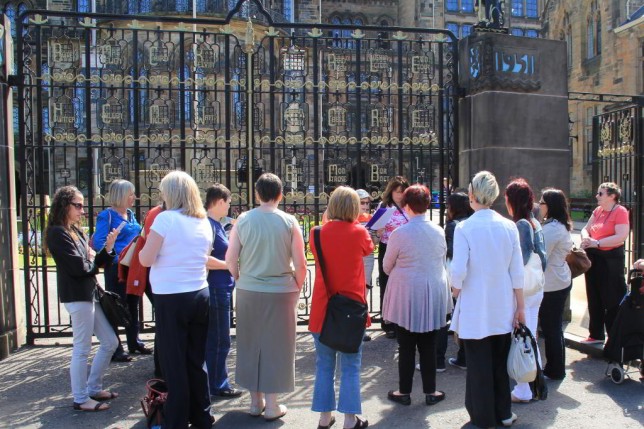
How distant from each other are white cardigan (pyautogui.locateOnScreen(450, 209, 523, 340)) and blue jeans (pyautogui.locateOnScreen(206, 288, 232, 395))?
7.01 feet

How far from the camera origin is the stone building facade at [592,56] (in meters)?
29.1

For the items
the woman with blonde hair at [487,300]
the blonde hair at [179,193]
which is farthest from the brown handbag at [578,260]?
the blonde hair at [179,193]

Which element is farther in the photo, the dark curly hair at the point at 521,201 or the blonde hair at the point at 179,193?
the dark curly hair at the point at 521,201

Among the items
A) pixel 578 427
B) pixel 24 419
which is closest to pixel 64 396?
pixel 24 419

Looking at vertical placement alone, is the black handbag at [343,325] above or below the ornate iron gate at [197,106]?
below

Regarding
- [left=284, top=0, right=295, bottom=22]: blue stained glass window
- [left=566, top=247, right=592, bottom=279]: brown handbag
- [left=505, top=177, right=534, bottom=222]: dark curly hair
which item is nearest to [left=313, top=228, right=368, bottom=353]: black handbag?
[left=505, top=177, right=534, bottom=222]: dark curly hair

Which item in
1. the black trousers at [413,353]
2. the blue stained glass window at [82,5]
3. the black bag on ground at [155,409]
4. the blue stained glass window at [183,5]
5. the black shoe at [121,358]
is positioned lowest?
the black shoe at [121,358]

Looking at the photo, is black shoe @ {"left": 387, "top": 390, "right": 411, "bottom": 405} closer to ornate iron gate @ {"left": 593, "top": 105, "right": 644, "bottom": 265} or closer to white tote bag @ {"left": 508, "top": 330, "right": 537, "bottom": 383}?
white tote bag @ {"left": 508, "top": 330, "right": 537, "bottom": 383}

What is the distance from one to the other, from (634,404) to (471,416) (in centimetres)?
166

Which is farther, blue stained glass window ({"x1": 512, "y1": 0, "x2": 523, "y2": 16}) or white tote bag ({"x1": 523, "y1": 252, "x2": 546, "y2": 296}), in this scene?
blue stained glass window ({"x1": 512, "y1": 0, "x2": 523, "y2": 16})

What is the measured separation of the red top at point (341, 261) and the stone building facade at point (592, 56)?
2492cm

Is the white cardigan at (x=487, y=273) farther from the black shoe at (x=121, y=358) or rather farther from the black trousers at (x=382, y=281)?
the black shoe at (x=121, y=358)

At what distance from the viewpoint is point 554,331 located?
6.15 m

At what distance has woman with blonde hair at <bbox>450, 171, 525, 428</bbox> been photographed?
4.88 m
